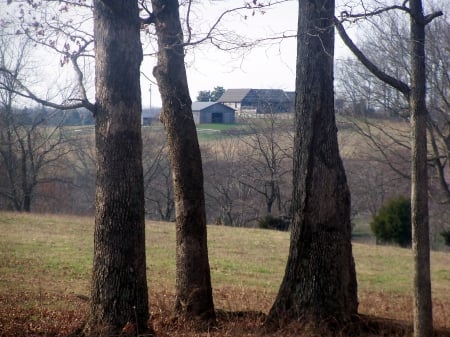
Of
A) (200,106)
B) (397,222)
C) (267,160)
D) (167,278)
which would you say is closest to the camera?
(167,278)

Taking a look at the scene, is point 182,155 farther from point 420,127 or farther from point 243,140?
point 243,140

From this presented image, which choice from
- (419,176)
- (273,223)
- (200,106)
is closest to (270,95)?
(273,223)

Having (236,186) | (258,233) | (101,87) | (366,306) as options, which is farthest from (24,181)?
(101,87)

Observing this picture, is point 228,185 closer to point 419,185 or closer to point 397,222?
point 397,222

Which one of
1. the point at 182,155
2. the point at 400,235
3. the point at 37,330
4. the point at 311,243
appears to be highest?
the point at 182,155

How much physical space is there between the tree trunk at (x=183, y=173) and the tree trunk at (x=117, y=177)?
1713 mm

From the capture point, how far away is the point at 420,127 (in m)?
7.09

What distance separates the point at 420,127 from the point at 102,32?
11.2 ft

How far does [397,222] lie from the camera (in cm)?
3081

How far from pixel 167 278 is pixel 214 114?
37895mm

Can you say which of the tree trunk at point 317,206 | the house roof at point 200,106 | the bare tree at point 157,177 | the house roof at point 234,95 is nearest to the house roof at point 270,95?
the house roof at point 234,95

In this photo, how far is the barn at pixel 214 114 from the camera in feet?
168

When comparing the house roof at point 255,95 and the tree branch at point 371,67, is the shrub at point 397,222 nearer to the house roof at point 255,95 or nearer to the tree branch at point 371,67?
the house roof at point 255,95

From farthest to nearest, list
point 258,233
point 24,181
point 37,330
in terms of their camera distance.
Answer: point 24,181 → point 258,233 → point 37,330
